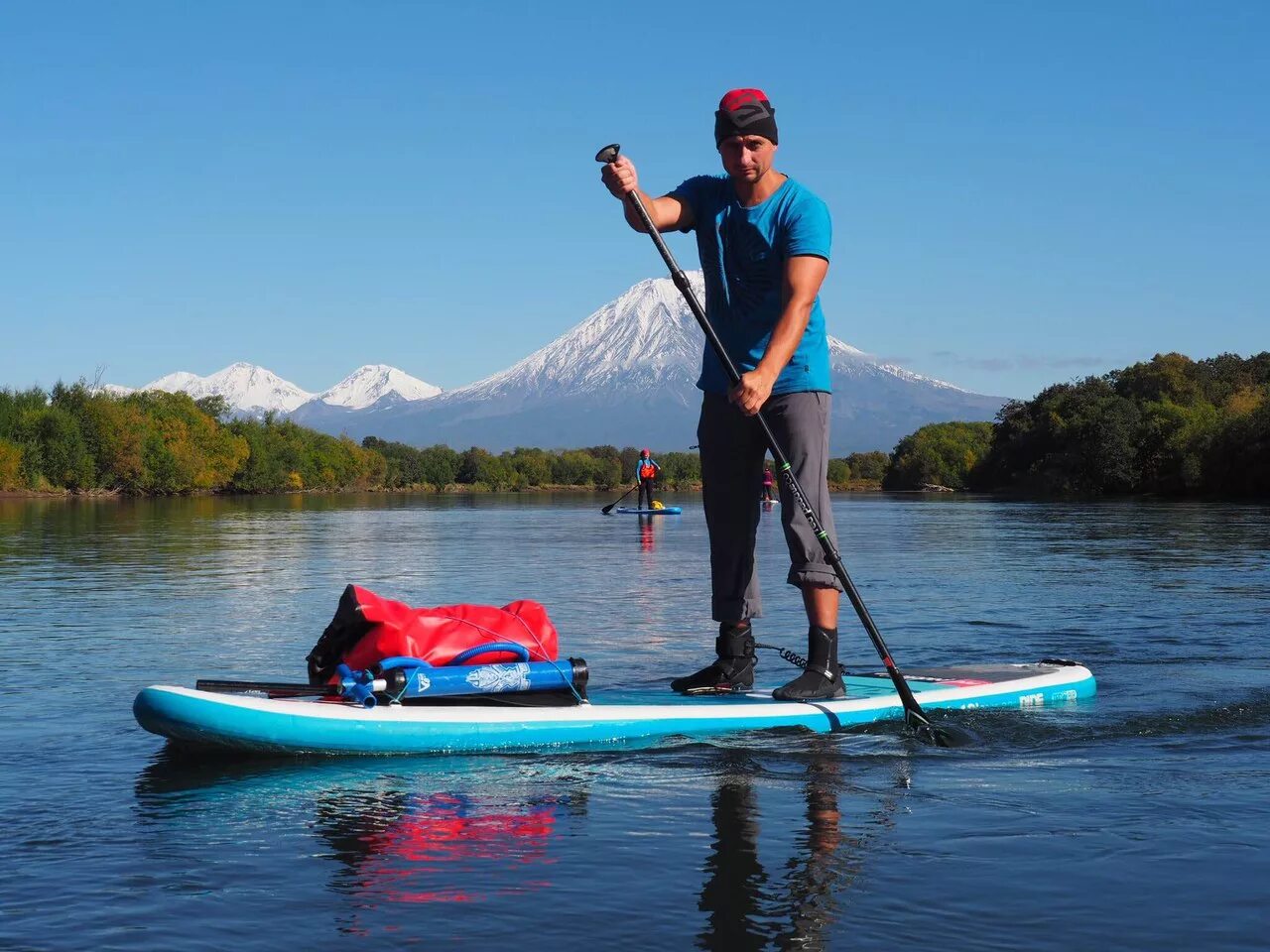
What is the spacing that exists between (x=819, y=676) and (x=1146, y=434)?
92980 millimetres

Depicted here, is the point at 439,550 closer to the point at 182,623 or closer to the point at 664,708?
the point at 182,623

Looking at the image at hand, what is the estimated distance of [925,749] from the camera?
19.8 feet

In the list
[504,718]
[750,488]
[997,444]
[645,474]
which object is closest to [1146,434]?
[997,444]

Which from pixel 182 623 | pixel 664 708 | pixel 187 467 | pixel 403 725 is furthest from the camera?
pixel 187 467

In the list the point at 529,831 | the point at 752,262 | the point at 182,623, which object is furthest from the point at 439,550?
the point at 529,831

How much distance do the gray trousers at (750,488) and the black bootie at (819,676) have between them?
0.89 feet

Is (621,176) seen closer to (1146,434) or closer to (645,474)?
(645,474)

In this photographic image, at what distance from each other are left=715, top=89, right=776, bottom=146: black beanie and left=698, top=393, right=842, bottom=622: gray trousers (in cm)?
132

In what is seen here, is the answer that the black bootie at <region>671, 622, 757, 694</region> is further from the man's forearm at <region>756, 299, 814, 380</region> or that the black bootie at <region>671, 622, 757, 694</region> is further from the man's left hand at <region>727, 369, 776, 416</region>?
the man's forearm at <region>756, 299, 814, 380</region>

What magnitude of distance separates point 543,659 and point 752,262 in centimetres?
224

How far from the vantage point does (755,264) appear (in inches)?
268

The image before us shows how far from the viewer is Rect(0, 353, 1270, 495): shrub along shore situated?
84938 millimetres

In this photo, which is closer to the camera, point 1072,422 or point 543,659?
point 543,659

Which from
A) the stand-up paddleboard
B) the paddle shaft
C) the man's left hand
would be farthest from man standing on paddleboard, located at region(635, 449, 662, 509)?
the man's left hand
